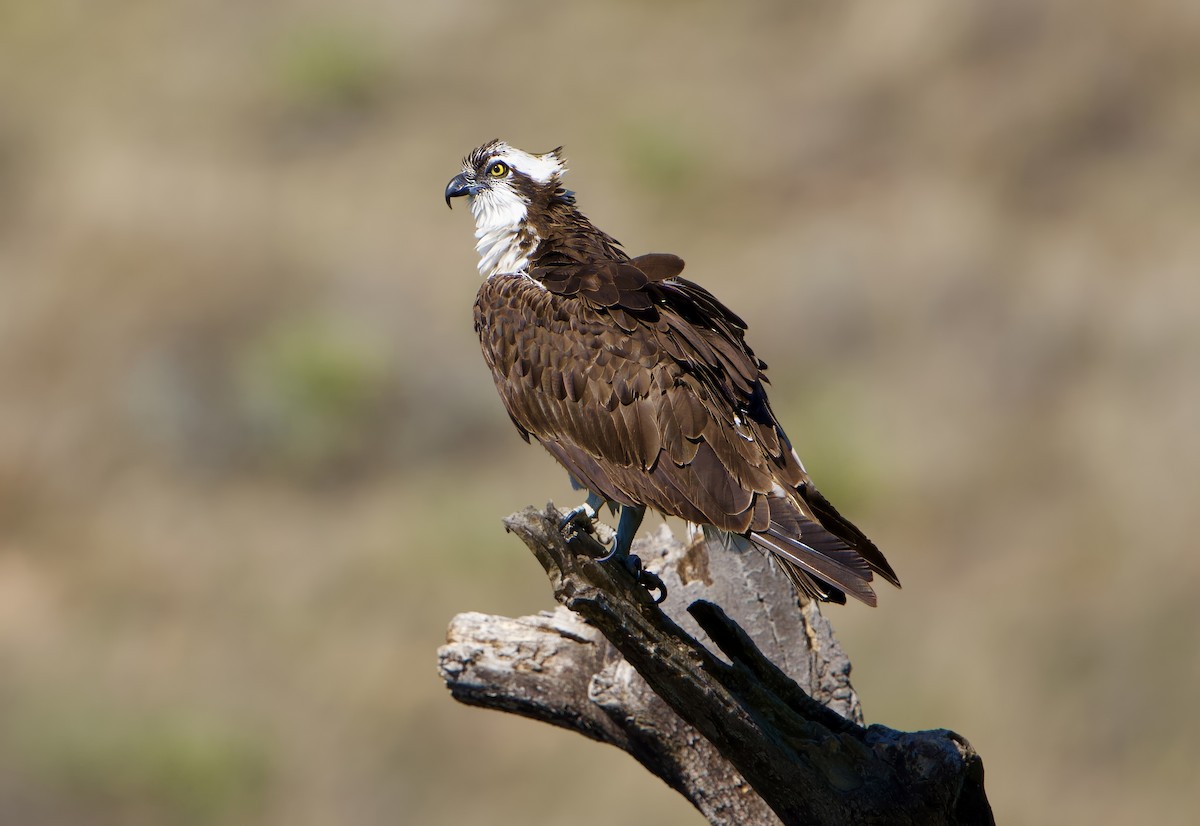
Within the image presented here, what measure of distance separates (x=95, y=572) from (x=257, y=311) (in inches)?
139

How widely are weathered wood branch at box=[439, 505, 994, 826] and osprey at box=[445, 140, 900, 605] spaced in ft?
1.28

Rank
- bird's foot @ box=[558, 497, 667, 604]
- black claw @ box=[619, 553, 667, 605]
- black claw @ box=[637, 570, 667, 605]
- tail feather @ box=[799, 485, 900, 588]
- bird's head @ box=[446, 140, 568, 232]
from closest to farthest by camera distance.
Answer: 1. tail feather @ box=[799, 485, 900, 588]
2. bird's foot @ box=[558, 497, 667, 604]
3. black claw @ box=[619, 553, 667, 605]
4. black claw @ box=[637, 570, 667, 605]
5. bird's head @ box=[446, 140, 568, 232]

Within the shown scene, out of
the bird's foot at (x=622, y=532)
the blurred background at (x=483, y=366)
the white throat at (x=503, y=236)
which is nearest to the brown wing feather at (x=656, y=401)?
the bird's foot at (x=622, y=532)

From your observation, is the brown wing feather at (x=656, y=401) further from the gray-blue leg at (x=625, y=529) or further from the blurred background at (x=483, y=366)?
the blurred background at (x=483, y=366)

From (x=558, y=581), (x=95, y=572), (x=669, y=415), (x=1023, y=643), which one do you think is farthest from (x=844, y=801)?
(x=95, y=572)

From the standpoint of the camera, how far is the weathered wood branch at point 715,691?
4.79 meters

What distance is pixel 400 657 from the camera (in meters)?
12.9

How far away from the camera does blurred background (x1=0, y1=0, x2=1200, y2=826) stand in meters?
12.4

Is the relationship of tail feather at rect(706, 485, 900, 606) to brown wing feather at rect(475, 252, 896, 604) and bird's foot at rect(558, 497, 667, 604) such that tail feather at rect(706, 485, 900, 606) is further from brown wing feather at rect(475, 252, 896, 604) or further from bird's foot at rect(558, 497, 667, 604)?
bird's foot at rect(558, 497, 667, 604)

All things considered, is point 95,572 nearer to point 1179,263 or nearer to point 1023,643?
point 1023,643

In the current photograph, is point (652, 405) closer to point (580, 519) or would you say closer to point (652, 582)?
point (580, 519)

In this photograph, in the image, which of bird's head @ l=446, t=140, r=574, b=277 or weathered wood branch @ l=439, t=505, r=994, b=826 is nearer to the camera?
weathered wood branch @ l=439, t=505, r=994, b=826

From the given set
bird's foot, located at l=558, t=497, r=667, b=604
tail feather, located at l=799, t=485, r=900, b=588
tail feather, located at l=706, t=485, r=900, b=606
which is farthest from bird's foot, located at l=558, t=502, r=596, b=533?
tail feather, located at l=799, t=485, r=900, b=588

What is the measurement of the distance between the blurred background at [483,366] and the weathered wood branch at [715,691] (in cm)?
585
